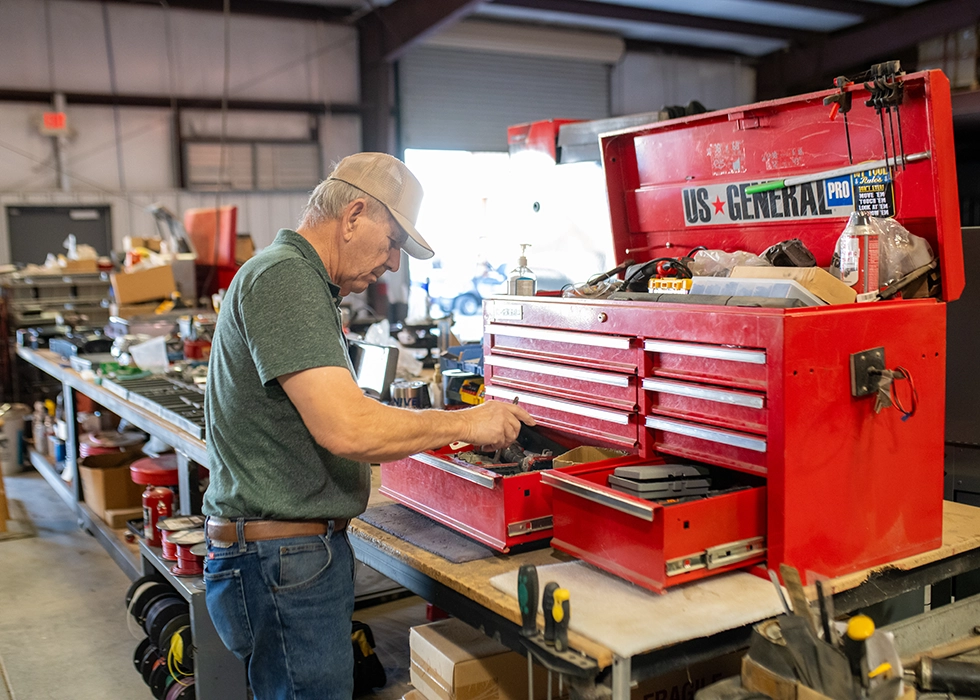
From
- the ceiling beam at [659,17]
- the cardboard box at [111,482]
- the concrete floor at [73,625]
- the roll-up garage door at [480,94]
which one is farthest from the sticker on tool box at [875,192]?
the roll-up garage door at [480,94]

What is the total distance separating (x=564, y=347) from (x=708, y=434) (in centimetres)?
40

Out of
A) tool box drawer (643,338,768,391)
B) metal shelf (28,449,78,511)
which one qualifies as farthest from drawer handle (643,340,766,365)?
metal shelf (28,449,78,511)

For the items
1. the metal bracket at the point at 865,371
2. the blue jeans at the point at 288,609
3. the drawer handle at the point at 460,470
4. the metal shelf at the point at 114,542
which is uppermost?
the metal bracket at the point at 865,371

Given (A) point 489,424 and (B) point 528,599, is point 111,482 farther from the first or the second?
(B) point 528,599

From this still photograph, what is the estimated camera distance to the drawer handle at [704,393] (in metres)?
1.36

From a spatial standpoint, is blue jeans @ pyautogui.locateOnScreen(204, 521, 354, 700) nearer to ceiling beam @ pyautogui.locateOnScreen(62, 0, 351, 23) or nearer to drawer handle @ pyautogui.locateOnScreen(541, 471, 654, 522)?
drawer handle @ pyautogui.locateOnScreen(541, 471, 654, 522)

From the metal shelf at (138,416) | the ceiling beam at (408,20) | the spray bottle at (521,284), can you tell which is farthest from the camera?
the ceiling beam at (408,20)

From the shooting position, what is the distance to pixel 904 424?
1.50 meters

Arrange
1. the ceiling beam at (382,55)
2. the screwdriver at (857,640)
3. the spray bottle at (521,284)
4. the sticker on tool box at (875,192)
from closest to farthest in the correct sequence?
the screwdriver at (857,640) < the sticker on tool box at (875,192) < the spray bottle at (521,284) < the ceiling beam at (382,55)

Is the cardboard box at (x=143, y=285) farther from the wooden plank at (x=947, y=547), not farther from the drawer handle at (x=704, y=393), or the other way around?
the wooden plank at (x=947, y=547)

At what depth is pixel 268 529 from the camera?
4.67ft

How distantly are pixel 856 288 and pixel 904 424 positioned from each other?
0.25m

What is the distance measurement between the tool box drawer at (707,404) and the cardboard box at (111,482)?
300 centimetres

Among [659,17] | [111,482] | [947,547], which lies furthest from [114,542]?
[659,17]
